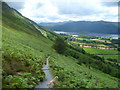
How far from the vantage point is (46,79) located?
19625 mm

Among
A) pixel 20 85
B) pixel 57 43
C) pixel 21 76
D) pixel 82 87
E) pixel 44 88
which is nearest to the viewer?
pixel 20 85

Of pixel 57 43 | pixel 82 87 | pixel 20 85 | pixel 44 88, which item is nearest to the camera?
pixel 20 85

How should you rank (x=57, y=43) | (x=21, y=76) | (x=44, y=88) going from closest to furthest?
1. (x=44, y=88)
2. (x=21, y=76)
3. (x=57, y=43)

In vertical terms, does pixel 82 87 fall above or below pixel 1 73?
below

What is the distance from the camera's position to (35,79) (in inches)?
695

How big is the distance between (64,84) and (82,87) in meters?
2.48

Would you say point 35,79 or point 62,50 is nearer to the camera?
point 35,79

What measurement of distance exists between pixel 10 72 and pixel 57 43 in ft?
176

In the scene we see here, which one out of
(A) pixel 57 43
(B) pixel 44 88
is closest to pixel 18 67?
(B) pixel 44 88

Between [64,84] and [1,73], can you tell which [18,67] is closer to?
[1,73]

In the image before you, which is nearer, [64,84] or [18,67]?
[64,84]

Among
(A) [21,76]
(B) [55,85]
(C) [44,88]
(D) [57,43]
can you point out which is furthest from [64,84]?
(D) [57,43]

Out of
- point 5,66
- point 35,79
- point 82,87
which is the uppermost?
point 5,66

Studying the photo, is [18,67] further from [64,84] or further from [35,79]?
[64,84]
